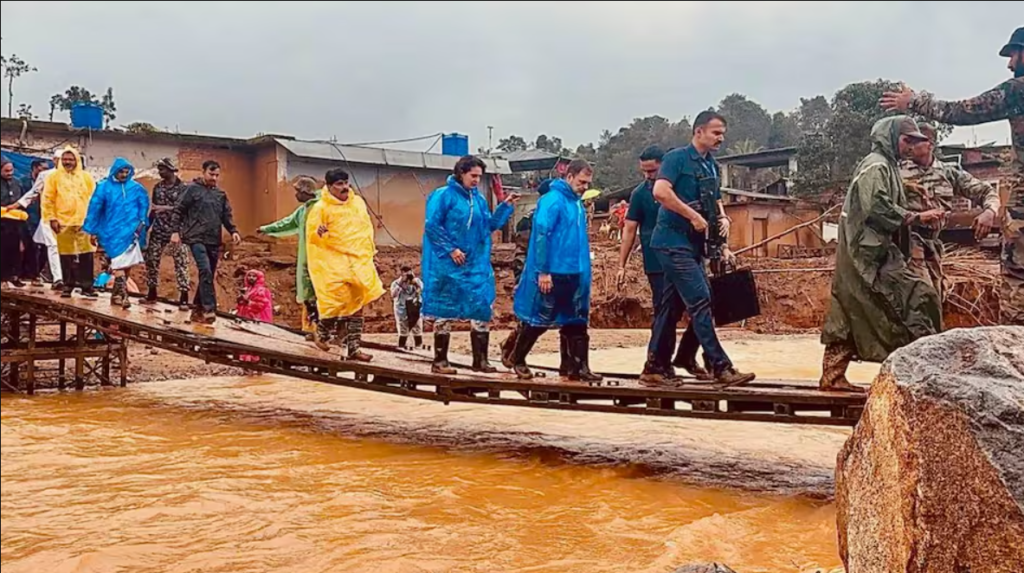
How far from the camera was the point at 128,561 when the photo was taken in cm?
422

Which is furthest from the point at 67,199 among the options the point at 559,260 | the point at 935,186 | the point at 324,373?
the point at 935,186

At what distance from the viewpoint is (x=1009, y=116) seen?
17.4 feet

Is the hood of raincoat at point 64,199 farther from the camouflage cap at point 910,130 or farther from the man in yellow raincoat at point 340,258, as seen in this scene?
the camouflage cap at point 910,130

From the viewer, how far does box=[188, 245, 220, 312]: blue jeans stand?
9430mm

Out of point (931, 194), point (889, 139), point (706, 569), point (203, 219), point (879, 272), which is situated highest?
point (889, 139)

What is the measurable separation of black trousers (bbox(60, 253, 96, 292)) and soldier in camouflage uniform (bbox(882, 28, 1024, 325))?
911 centimetres

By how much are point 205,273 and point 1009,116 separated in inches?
291

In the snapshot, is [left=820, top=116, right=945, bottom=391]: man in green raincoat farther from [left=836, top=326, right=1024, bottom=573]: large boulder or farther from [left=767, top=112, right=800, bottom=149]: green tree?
[left=767, top=112, right=800, bottom=149]: green tree

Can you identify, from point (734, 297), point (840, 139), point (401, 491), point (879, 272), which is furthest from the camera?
point (840, 139)

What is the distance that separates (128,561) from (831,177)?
16215mm

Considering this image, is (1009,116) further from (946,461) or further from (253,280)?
(253,280)

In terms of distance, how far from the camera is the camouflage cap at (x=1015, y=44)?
5.21 m

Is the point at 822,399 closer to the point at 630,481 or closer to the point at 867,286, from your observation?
the point at 867,286

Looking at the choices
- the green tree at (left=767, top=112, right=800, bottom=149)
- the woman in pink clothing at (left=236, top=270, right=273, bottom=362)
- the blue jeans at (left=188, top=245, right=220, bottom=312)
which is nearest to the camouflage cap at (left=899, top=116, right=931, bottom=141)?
the blue jeans at (left=188, top=245, right=220, bottom=312)
